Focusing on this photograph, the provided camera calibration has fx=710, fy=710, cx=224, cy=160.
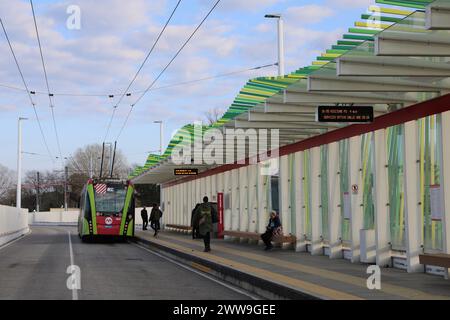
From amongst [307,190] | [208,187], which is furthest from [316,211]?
[208,187]

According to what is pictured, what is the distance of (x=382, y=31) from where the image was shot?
35.0 ft

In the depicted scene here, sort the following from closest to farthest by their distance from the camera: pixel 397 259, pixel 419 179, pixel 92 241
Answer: pixel 419 179 → pixel 397 259 → pixel 92 241

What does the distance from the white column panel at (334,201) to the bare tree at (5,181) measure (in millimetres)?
107205

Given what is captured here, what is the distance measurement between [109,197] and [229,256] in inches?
538

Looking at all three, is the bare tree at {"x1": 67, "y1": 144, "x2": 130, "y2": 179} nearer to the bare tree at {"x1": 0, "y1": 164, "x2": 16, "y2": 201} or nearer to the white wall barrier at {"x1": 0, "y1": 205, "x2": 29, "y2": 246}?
the bare tree at {"x1": 0, "y1": 164, "x2": 16, "y2": 201}

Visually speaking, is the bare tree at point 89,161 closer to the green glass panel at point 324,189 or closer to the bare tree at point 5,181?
the bare tree at point 5,181

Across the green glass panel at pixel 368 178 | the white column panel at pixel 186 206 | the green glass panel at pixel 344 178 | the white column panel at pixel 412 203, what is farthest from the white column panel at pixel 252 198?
the white column panel at pixel 186 206

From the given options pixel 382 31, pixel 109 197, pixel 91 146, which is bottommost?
pixel 109 197

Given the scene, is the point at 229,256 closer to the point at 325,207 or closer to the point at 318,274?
the point at 325,207

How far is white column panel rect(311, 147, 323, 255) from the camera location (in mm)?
19656

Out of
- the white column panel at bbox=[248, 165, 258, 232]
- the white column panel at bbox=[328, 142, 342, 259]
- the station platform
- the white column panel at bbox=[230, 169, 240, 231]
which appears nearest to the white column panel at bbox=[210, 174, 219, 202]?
the white column panel at bbox=[230, 169, 240, 231]

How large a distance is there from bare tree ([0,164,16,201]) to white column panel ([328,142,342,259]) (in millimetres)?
107205

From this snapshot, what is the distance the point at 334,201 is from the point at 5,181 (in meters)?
110

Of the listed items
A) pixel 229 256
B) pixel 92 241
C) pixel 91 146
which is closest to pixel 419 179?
pixel 229 256
